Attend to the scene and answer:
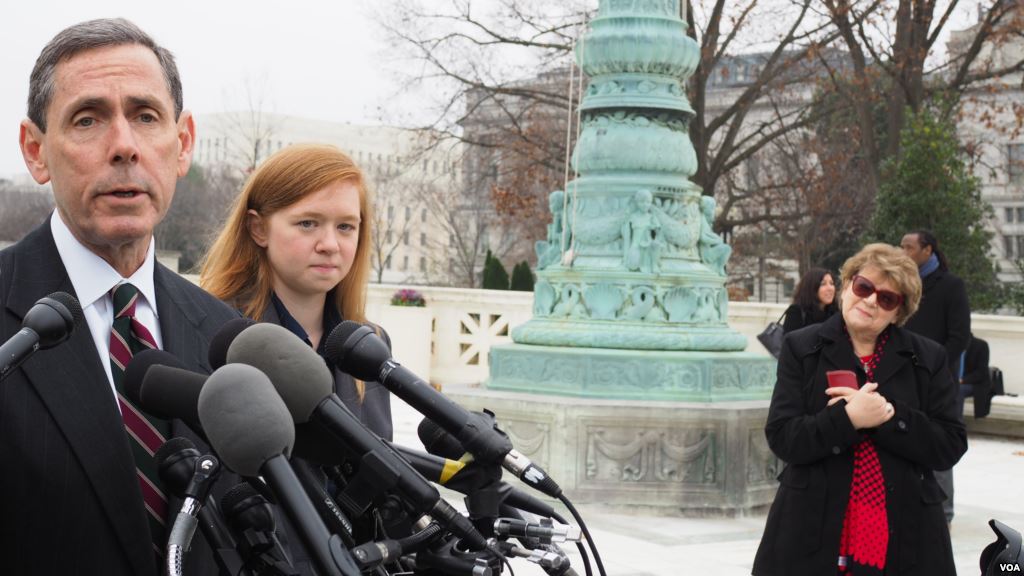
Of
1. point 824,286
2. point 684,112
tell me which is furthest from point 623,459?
point 684,112

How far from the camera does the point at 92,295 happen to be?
2500 millimetres

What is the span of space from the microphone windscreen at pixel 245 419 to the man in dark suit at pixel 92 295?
0.54m

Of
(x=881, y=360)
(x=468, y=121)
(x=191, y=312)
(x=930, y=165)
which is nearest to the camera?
(x=191, y=312)

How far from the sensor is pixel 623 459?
381 inches

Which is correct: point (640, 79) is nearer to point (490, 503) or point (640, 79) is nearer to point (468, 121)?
point (490, 503)

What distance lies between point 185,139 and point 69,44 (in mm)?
347

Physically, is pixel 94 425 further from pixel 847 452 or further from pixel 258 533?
pixel 847 452

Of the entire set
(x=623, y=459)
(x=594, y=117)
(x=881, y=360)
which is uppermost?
(x=594, y=117)

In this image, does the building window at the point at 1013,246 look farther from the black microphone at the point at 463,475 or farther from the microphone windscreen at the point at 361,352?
the microphone windscreen at the point at 361,352

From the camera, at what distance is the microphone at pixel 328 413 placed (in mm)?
1939

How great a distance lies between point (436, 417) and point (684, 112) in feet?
30.0

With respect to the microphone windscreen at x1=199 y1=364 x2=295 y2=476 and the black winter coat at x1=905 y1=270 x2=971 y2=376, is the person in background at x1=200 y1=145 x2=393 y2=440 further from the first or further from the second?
the black winter coat at x1=905 y1=270 x2=971 y2=376

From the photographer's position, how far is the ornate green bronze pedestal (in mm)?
9688

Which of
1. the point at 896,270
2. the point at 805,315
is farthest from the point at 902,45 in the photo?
the point at 896,270
